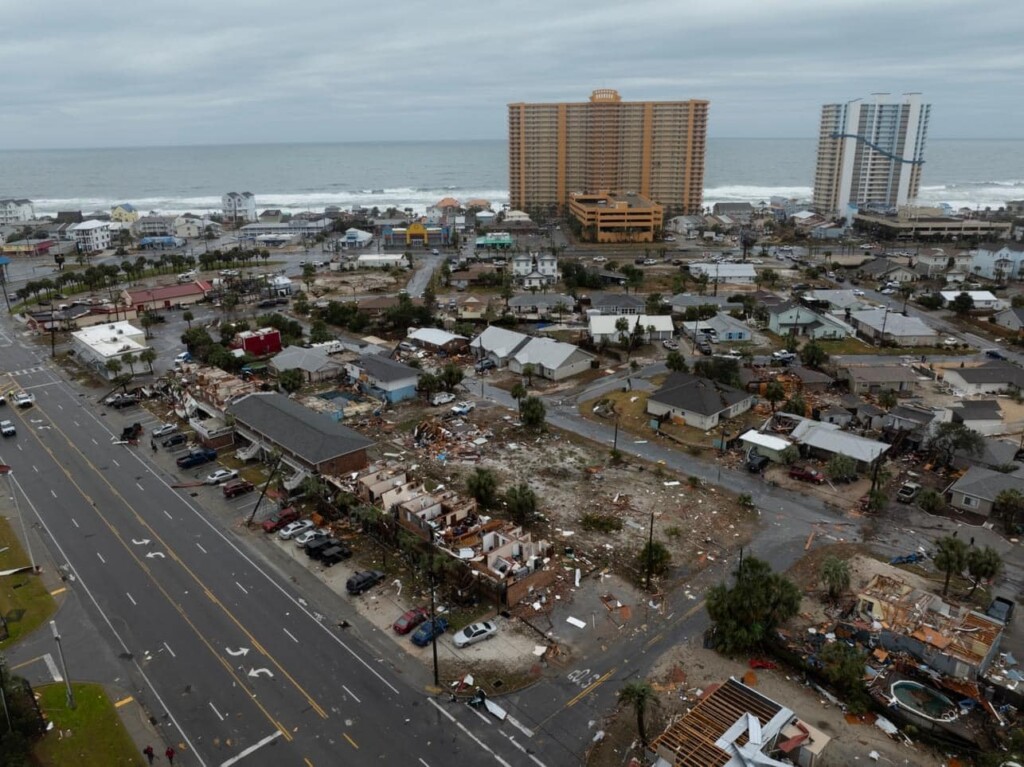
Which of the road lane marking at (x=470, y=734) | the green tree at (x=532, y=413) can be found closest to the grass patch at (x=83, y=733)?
the road lane marking at (x=470, y=734)

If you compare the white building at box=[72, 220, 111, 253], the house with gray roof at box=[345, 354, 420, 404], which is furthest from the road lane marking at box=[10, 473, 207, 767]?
the white building at box=[72, 220, 111, 253]

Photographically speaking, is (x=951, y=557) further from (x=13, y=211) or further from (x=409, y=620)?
(x=13, y=211)

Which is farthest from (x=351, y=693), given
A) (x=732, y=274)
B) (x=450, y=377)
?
(x=732, y=274)

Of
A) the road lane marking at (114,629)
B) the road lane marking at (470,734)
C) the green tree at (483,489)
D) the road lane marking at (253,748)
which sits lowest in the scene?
the road lane marking at (470,734)

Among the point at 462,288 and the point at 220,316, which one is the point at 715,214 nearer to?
the point at 462,288

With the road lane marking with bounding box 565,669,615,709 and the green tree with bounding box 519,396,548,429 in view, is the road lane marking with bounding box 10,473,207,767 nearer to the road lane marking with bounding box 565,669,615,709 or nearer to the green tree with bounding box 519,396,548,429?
the road lane marking with bounding box 565,669,615,709

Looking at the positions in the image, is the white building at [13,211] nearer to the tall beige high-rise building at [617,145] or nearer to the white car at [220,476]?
the tall beige high-rise building at [617,145]
